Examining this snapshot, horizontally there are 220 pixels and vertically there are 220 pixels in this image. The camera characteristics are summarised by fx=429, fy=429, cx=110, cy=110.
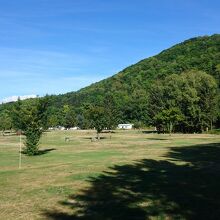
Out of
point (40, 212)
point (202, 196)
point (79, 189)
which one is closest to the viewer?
point (40, 212)

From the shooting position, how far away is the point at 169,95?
10556cm

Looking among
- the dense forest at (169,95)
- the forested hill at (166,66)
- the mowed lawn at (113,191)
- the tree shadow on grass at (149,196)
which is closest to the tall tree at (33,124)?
the dense forest at (169,95)

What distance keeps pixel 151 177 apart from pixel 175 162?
7939 millimetres

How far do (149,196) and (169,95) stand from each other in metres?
89.0

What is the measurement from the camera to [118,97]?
175m

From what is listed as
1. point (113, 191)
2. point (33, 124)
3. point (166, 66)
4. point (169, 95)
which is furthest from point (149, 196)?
point (166, 66)

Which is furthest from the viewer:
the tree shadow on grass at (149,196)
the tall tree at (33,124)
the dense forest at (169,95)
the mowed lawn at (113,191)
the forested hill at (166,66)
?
the forested hill at (166,66)

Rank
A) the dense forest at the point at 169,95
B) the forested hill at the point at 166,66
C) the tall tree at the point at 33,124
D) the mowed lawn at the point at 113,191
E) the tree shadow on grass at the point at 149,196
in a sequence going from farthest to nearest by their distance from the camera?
the forested hill at the point at 166,66 < the dense forest at the point at 169,95 < the tall tree at the point at 33,124 < the mowed lawn at the point at 113,191 < the tree shadow on grass at the point at 149,196

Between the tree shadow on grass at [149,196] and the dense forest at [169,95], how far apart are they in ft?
82.5

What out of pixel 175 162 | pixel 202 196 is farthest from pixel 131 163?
pixel 202 196

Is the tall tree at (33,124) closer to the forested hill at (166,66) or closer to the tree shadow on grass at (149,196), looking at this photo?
the tree shadow on grass at (149,196)

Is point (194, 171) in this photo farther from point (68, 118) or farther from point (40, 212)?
point (68, 118)

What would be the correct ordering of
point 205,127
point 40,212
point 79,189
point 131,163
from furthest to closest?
point 205,127
point 131,163
point 79,189
point 40,212

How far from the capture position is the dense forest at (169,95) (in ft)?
318
